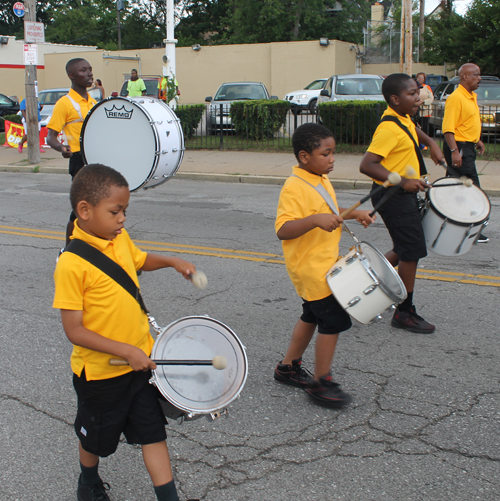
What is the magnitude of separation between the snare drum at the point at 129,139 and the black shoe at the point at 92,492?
12.3ft

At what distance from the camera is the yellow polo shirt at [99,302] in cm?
229

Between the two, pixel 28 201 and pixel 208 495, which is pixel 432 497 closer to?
pixel 208 495

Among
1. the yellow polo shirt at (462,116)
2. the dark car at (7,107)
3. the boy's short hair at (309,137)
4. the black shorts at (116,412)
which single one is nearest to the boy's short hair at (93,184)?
the black shorts at (116,412)

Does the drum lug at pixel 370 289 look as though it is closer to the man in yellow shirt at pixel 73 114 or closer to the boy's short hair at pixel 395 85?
the boy's short hair at pixel 395 85

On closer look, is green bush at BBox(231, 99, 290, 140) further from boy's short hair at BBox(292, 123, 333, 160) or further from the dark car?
the dark car

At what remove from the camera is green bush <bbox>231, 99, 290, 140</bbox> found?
16.1m

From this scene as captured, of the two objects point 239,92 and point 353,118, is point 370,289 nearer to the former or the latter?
point 353,118

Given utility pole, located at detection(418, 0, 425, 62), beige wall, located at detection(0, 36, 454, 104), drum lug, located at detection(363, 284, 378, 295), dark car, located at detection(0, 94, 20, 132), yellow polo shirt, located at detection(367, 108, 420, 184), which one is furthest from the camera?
utility pole, located at detection(418, 0, 425, 62)

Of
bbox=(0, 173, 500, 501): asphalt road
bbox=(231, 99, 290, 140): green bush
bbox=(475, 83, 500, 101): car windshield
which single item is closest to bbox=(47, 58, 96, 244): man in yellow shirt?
bbox=(0, 173, 500, 501): asphalt road

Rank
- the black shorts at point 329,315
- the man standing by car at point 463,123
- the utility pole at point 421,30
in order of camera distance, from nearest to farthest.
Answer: the black shorts at point 329,315 < the man standing by car at point 463,123 < the utility pole at point 421,30

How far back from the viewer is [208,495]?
9.30 ft

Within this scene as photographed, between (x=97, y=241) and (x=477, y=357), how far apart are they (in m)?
2.92

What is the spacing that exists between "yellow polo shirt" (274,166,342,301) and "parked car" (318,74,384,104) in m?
14.9

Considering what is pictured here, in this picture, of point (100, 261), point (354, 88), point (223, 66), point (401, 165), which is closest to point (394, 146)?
point (401, 165)
